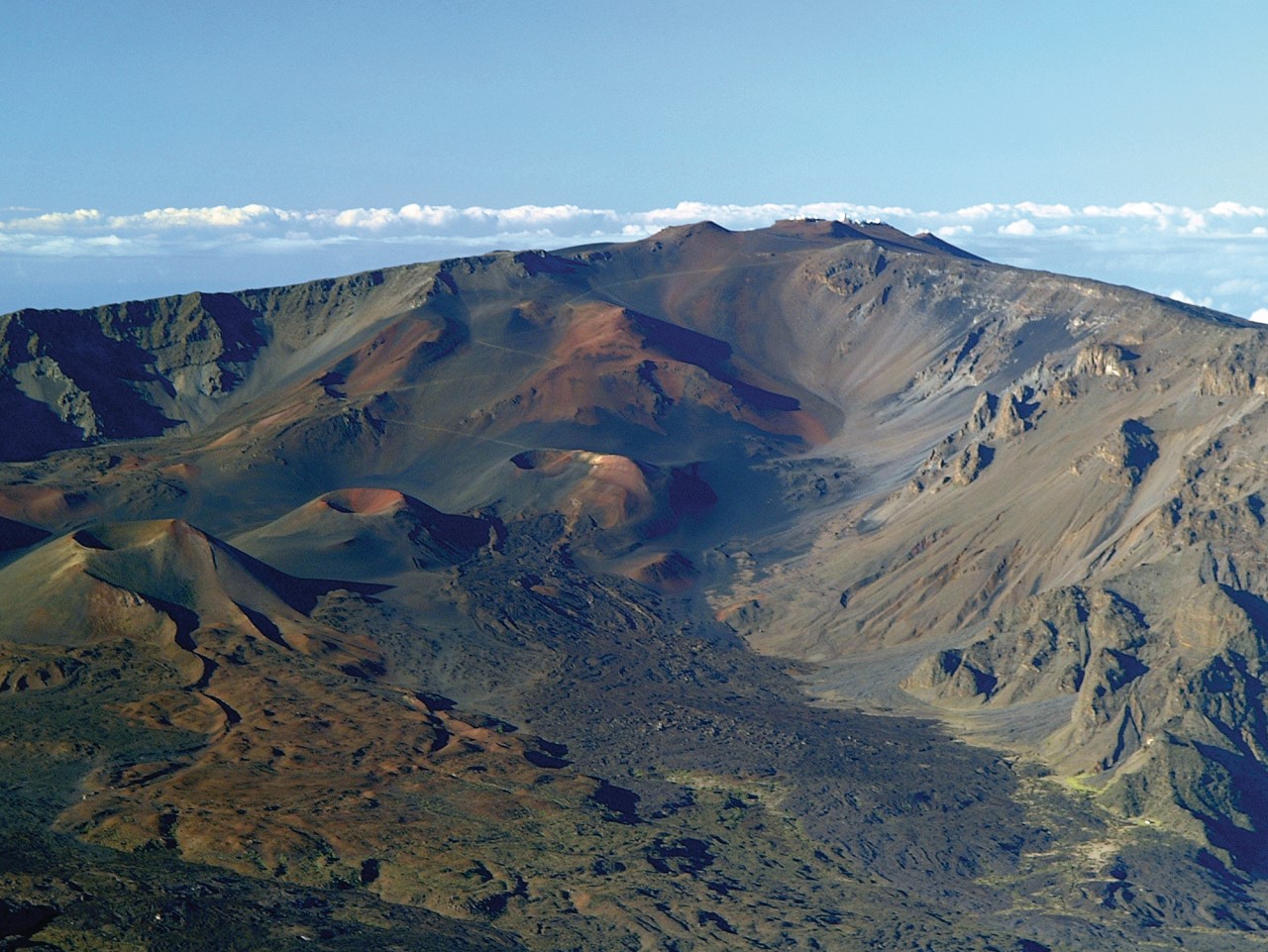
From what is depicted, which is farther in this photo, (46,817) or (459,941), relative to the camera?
(46,817)

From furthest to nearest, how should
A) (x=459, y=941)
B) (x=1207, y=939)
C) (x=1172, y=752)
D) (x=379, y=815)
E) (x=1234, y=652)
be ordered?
1. (x=1234, y=652)
2. (x=1172, y=752)
3. (x=379, y=815)
4. (x=1207, y=939)
5. (x=459, y=941)

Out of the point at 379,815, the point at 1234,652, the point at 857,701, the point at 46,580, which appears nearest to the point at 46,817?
the point at 379,815

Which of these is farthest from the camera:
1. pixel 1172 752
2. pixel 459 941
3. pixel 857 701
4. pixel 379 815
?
pixel 857 701

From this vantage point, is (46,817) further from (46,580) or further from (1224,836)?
(1224,836)

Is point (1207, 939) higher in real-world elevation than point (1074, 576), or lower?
lower

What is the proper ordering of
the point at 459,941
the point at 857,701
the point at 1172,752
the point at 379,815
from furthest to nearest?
the point at 857,701 → the point at 1172,752 → the point at 379,815 → the point at 459,941

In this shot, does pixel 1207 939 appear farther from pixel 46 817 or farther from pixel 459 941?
pixel 46 817

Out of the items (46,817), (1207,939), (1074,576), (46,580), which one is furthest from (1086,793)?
A: (46,580)

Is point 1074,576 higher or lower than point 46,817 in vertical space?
higher

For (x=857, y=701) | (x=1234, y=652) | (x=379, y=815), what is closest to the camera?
(x=379, y=815)
